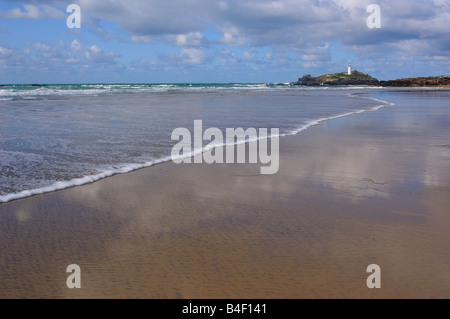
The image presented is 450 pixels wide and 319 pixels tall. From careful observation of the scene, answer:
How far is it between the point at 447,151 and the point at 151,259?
716cm

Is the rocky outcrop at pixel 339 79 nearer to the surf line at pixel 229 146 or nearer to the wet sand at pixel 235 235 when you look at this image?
the surf line at pixel 229 146

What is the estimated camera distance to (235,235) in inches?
139

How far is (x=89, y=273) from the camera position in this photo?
286cm

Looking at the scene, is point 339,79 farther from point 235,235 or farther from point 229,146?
point 235,235

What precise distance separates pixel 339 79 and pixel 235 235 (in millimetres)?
135953

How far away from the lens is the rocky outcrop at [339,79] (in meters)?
125

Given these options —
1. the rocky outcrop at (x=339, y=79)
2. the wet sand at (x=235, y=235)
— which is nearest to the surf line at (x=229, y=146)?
the wet sand at (x=235, y=235)

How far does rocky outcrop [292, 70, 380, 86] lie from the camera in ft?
410

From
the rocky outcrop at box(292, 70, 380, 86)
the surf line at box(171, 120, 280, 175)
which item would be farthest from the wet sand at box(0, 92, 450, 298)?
the rocky outcrop at box(292, 70, 380, 86)

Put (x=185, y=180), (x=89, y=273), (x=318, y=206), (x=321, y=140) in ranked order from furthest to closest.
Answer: (x=321, y=140)
(x=185, y=180)
(x=318, y=206)
(x=89, y=273)

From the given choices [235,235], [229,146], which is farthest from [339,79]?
[235,235]

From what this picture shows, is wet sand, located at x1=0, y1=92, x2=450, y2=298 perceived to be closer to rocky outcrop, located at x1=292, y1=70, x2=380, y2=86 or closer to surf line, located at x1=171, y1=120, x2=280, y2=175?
surf line, located at x1=171, y1=120, x2=280, y2=175

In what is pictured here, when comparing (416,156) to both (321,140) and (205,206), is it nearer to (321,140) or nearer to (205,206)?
(321,140)
